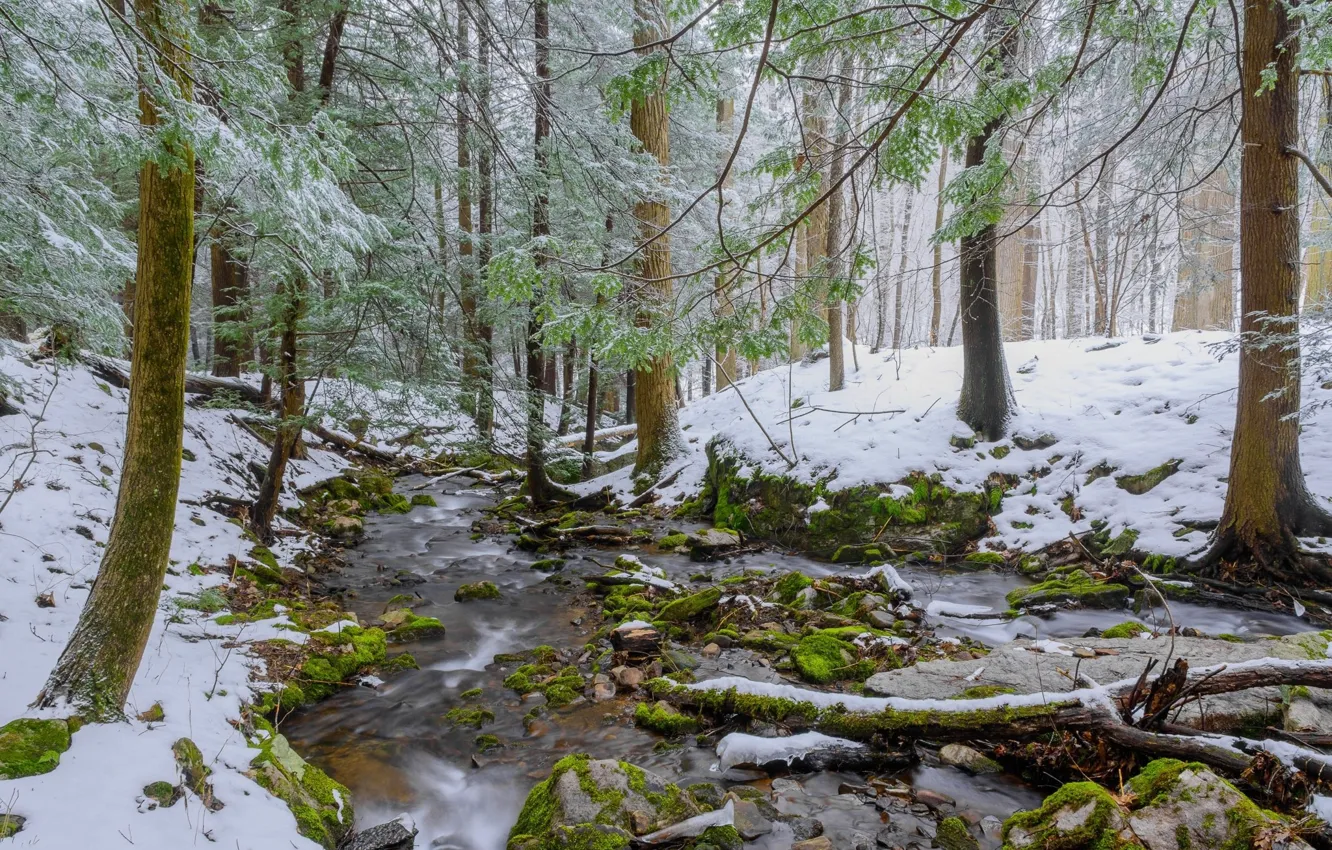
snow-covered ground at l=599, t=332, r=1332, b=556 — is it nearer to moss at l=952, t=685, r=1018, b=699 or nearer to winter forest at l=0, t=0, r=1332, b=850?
winter forest at l=0, t=0, r=1332, b=850

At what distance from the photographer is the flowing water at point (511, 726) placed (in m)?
3.28

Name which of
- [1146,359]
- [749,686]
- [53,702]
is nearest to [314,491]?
[53,702]

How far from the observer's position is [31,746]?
2.78 m

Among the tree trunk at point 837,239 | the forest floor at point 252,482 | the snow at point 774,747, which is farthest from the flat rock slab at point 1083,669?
the tree trunk at point 837,239

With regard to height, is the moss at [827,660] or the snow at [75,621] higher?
the snow at [75,621]

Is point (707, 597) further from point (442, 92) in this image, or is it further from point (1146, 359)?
point (1146, 359)

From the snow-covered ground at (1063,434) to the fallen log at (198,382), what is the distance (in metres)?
5.74

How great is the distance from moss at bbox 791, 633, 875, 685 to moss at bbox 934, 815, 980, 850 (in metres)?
1.51

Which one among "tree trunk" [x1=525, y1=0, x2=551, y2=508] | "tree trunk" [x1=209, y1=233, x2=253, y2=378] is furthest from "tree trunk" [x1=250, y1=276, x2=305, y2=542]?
"tree trunk" [x1=525, y1=0, x2=551, y2=508]

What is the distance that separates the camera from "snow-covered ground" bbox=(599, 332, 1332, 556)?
23.0 feet

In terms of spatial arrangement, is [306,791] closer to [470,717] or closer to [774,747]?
[470,717]

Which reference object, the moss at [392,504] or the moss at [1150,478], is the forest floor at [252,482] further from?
the moss at [392,504]

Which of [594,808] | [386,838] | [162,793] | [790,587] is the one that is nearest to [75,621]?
[162,793]

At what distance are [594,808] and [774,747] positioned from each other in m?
1.13
